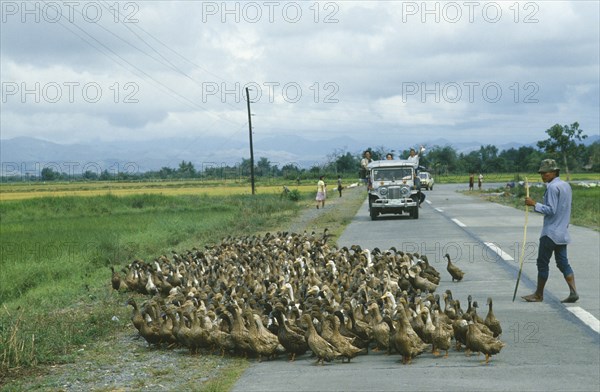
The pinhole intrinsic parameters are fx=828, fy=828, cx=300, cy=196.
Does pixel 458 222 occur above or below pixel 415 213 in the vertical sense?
below

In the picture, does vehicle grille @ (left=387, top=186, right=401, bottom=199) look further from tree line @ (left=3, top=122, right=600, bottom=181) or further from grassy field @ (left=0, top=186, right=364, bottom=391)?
tree line @ (left=3, top=122, right=600, bottom=181)

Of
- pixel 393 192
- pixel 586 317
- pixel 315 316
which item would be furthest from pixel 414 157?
pixel 315 316

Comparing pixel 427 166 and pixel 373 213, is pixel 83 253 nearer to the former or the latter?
pixel 373 213

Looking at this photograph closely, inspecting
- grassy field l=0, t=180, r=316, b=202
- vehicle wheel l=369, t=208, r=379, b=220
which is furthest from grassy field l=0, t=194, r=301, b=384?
grassy field l=0, t=180, r=316, b=202

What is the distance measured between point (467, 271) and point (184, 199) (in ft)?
149

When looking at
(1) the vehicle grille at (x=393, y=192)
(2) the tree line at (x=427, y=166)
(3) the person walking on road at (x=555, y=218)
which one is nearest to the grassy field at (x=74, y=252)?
(1) the vehicle grille at (x=393, y=192)

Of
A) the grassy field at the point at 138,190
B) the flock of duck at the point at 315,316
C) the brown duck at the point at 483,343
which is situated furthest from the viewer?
the grassy field at the point at 138,190

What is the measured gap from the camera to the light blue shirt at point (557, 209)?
1333cm

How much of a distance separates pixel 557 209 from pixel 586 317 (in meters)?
1.84

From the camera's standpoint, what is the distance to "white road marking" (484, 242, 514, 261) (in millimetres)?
20500

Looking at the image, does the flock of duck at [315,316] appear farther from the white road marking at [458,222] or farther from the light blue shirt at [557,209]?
the white road marking at [458,222]

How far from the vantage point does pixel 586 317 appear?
12539 mm

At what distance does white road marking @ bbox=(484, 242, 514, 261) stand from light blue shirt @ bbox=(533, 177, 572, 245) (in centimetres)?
695

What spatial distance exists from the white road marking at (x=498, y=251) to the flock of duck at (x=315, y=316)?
16.8ft
